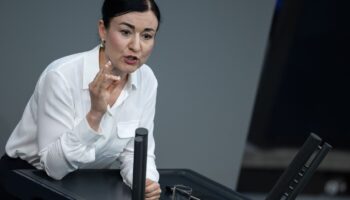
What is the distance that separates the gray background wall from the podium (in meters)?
0.82

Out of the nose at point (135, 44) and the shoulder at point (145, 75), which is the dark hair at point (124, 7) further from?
the shoulder at point (145, 75)

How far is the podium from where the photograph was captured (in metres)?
2.14

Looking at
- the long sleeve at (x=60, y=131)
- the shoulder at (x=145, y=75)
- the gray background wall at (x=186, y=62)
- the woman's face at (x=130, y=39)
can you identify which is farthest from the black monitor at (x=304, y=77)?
the long sleeve at (x=60, y=131)

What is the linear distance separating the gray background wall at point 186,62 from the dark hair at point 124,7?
69 centimetres

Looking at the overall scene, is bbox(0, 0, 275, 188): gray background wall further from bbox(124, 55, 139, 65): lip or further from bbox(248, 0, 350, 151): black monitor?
bbox(248, 0, 350, 151): black monitor

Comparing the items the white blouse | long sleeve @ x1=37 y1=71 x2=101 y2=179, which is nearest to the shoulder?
the white blouse

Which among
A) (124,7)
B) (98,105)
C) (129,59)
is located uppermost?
(124,7)

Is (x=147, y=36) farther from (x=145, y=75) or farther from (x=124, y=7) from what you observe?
(x=145, y=75)

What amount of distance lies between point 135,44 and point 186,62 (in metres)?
1.08

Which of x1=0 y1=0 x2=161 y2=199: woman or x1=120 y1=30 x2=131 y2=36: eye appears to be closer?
x1=0 y1=0 x2=161 y2=199: woman

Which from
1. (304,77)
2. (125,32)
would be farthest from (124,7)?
(304,77)

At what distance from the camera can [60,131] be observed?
2.38 meters

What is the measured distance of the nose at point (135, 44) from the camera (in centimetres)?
241

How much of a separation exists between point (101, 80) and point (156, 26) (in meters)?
0.36
